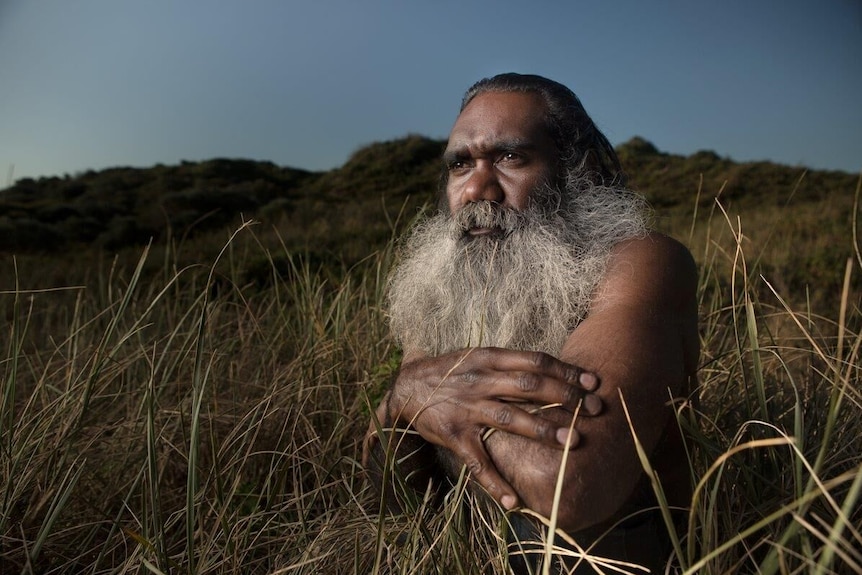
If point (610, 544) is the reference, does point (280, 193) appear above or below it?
above

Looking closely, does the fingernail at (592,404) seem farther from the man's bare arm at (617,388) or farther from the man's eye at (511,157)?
the man's eye at (511,157)

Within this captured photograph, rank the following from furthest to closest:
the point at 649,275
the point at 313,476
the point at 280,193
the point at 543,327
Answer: the point at 280,193 < the point at 313,476 < the point at 543,327 < the point at 649,275

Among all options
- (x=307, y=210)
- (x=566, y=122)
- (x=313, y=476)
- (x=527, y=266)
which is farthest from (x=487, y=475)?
(x=307, y=210)

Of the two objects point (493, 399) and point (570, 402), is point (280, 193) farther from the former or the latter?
point (570, 402)

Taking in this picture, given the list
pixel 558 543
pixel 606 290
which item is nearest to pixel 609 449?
pixel 558 543

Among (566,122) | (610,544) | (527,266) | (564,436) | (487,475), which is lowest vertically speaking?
(610,544)

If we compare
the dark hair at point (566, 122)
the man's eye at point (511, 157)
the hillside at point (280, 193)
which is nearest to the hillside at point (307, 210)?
the hillside at point (280, 193)

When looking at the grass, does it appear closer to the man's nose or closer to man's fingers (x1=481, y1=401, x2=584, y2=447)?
man's fingers (x1=481, y1=401, x2=584, y2=447)

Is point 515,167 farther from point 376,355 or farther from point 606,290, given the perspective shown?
point 376,355

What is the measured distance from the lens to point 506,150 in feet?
8.48

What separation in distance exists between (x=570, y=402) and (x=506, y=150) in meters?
1.16

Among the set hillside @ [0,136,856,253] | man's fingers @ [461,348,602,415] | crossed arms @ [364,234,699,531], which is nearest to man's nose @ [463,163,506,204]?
crossed arms @ [364,234,699,531]

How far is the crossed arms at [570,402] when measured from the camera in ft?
5.44

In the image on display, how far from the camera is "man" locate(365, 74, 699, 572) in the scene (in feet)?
5.57
